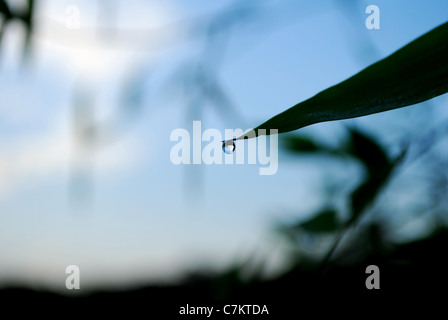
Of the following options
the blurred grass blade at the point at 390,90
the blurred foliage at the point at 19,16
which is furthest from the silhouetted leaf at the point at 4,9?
the blurred grass blade at the point at 390,90

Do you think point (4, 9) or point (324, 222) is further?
point (324, 222)

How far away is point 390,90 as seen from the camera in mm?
158

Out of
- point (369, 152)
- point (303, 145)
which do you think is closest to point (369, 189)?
point (369, 152)

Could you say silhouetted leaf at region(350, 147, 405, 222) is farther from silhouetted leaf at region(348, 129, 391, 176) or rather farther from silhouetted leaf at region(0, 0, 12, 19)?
silhouetted leaf at region(0, 0, 12, 19)

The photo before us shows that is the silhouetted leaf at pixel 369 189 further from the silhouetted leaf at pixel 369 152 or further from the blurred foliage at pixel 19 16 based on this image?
the blurred foliage at pixel 19 16

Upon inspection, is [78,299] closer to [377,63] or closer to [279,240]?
[279,240]

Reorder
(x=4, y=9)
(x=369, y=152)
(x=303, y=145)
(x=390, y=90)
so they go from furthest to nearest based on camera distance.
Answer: (x=303, y=145) → (x=369, y=152) → (x=4, y=9) → (x=390, y=90)

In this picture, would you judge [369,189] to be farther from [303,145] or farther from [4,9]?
[4,9]

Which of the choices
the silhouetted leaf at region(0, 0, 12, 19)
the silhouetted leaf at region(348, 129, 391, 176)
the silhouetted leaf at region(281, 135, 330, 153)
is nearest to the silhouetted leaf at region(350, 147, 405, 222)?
the silhouetted leaf at region(348, 129, 391, 176)

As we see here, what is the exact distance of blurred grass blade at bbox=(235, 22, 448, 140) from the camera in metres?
0.15

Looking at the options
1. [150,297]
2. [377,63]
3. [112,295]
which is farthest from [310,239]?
[112,295]

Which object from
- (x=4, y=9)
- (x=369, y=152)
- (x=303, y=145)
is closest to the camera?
(x=4, y=9)
